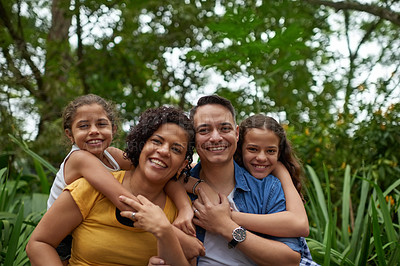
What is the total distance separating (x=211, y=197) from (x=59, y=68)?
13.7 feet

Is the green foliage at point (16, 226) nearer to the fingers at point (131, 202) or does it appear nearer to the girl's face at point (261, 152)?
the fingers at point (131, 202)

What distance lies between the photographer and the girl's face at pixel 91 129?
2.32m

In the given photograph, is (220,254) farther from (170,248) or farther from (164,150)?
(164,150)

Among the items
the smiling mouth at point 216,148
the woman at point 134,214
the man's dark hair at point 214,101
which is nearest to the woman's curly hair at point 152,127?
the woman at point 134,214

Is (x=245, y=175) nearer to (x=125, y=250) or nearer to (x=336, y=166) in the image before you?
(x=125, y=250)

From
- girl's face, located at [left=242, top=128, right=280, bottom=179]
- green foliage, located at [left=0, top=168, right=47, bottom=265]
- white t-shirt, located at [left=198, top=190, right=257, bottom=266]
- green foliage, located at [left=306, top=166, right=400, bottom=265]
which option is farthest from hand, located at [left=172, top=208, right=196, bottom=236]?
green foliage, located at [left=0, top=168, right=47, bottom=265]

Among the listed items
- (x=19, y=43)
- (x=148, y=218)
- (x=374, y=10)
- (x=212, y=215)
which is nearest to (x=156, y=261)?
(x=148, y=218)

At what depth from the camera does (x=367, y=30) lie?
8.04m

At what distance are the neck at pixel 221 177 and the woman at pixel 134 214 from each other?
0.25 m

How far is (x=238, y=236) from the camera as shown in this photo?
1.95 m

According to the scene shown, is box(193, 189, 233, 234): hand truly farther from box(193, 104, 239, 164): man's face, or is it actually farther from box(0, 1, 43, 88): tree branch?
box(0, 1, 43, 88): tree branch

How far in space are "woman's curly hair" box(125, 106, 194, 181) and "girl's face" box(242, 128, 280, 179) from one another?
421mm

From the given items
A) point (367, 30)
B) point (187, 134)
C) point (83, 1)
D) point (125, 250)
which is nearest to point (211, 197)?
point (187, 134)

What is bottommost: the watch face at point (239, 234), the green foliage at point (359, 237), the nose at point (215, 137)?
the green foliage at point (359, 237)
